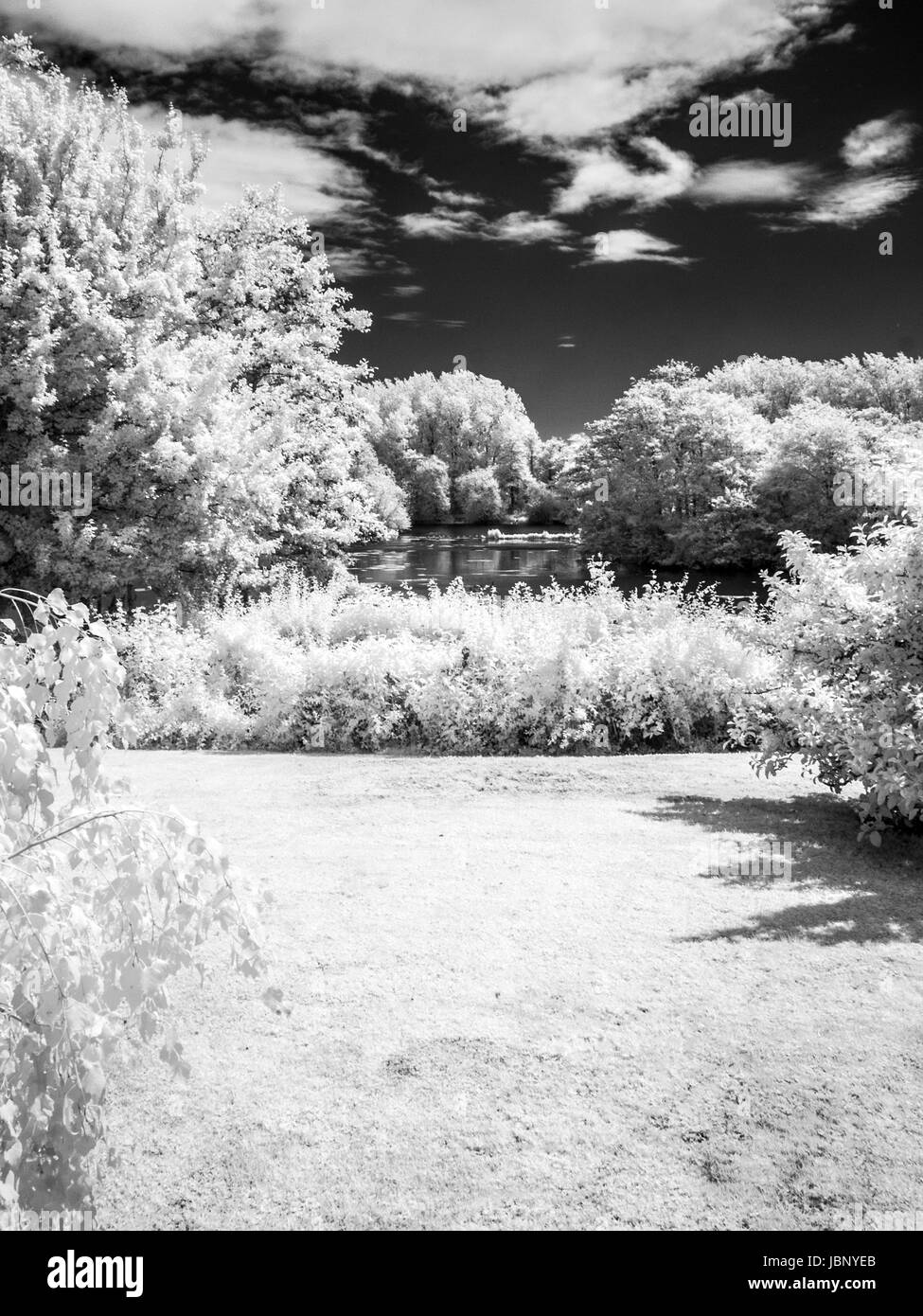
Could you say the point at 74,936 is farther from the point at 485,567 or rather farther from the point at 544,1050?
the point at 485,567

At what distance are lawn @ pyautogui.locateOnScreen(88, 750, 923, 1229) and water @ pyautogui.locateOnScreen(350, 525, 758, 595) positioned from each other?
2279cm

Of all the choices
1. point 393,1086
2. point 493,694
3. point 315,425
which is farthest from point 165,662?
point 315,425

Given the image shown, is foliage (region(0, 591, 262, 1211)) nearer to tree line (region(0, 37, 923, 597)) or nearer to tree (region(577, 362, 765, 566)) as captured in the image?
tree line (region(0, 37, 923, 597))

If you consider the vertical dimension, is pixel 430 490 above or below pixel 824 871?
above

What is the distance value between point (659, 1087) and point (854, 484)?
101ft

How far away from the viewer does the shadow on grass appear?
16.6 ft

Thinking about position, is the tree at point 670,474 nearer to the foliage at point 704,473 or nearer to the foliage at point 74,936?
the foliage at point 704,473

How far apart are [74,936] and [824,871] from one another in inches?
213

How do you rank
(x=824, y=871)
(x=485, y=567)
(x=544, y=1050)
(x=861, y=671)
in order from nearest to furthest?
(x=544, y=1050)
(x=824, y=871)
(x=861, y=671)
(x=485, y=567)

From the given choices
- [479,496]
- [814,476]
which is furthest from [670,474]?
[479,496]

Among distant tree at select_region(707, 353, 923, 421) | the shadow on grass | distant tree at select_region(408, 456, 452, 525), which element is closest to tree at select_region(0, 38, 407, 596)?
the shadow on grass

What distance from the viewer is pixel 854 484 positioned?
30234 millimetres

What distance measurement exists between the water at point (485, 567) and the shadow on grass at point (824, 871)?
2093cm

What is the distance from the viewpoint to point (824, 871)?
6.16 meters
